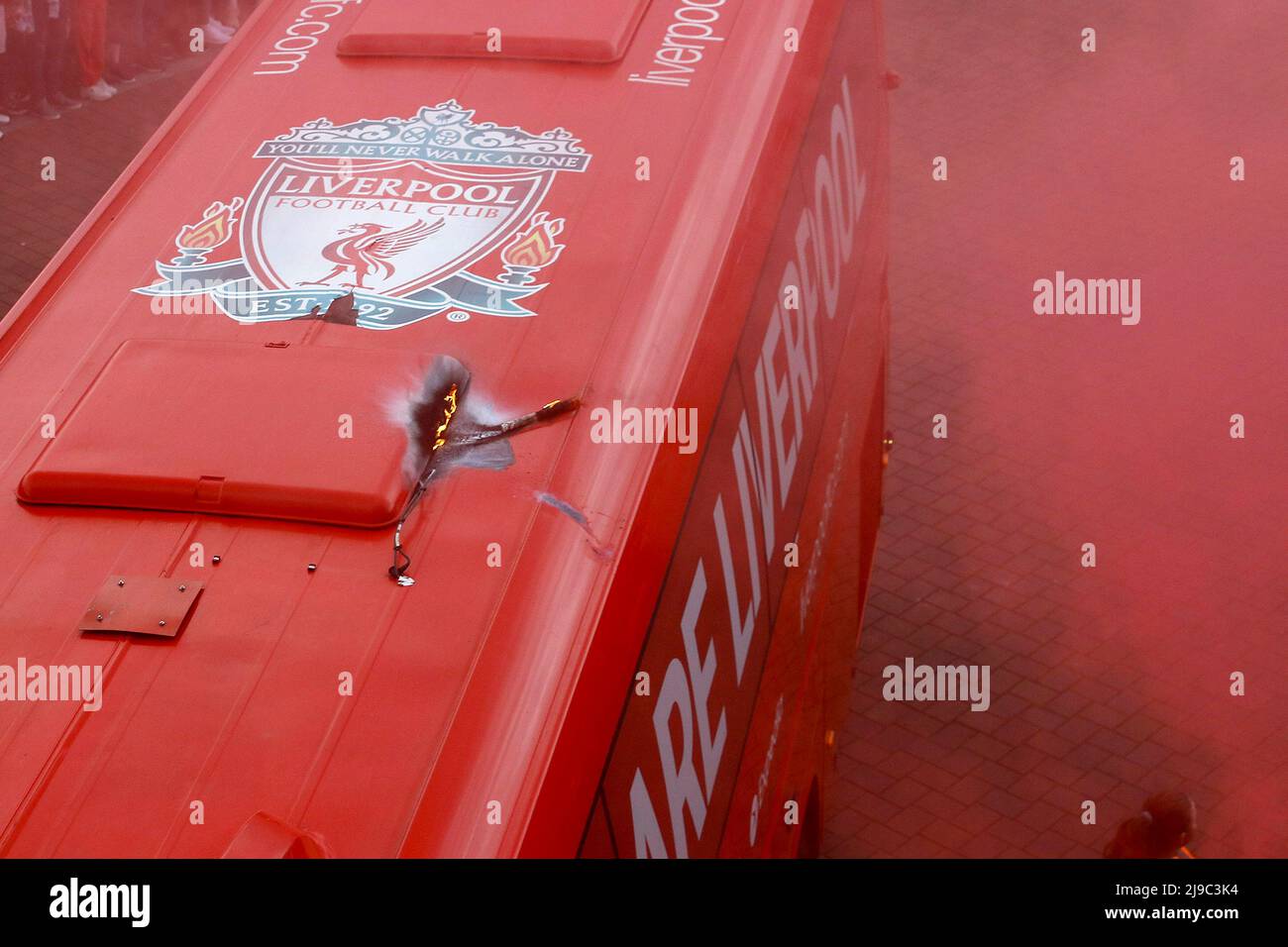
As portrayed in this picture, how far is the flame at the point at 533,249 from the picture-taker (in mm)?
4133

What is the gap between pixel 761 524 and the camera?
462 cm

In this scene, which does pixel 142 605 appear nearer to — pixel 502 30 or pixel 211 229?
pixel 211 229

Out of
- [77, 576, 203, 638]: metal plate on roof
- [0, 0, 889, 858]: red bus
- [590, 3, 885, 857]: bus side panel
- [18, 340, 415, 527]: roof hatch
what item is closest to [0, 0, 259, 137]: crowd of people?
[0, 0, 889, 858]: red bus

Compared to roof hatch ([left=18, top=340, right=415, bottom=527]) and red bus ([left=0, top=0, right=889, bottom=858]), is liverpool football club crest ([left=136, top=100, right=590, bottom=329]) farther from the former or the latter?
roof hatch ([left=18, top=340, right=415, bottom=527])

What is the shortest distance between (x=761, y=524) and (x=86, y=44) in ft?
33.1

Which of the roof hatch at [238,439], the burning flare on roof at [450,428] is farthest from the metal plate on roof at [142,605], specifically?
the burning flare on roof at [450,428]

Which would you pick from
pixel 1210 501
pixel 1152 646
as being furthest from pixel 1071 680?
pixel 1210 501

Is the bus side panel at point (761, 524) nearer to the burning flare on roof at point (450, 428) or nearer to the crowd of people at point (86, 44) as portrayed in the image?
the burning flare on roof at point (450, 428)

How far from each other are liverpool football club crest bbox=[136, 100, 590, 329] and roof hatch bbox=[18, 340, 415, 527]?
11.9 inches

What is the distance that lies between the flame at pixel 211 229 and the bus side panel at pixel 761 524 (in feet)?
5.19

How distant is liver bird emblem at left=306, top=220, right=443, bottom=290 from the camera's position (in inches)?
160

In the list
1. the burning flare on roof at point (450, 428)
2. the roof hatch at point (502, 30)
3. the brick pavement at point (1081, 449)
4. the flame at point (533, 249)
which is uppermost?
the roof hatch at point (502, 30)

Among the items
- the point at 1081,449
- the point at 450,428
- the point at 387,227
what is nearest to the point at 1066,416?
Answer: the point at 1081,449
